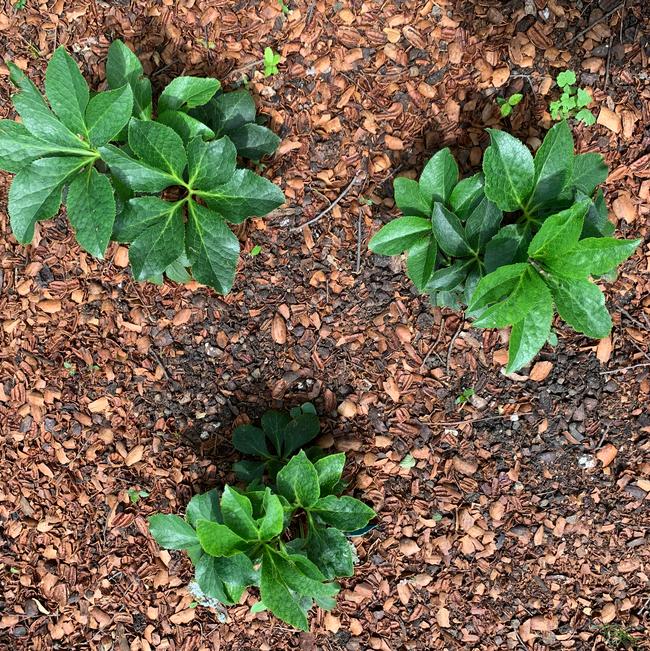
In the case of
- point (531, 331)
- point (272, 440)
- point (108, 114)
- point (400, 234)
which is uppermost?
point (108, 114)

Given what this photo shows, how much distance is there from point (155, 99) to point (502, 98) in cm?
137

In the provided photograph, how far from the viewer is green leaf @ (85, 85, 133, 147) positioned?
1975 mm

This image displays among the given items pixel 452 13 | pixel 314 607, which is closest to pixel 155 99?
pixel 452 13

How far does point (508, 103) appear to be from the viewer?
251cm

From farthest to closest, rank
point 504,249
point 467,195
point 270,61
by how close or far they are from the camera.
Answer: point 270,61 → point 467,195 → point 504,249

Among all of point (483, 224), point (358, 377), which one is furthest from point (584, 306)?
point (358, 377)

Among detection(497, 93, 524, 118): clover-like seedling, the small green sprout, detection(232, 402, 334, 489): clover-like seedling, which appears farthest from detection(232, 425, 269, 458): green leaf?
detection(497, 93, 524, 118): clover-like seedling

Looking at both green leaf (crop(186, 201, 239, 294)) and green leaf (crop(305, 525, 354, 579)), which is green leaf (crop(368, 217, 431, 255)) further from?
green leaf (crop(305, 525, 354, 579))

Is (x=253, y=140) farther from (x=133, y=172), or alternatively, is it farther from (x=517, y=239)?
(x=517, y=239)

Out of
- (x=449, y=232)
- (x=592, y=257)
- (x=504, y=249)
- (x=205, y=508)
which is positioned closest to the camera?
(x=592, y=257)

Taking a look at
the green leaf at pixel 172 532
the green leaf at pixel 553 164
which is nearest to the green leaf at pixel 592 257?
the green leaf at pixel 553 164

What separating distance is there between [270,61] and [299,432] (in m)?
1.46

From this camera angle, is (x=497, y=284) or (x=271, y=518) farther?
(x=271, y=518)

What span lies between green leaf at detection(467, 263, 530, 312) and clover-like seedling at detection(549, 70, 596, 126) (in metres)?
0.93
